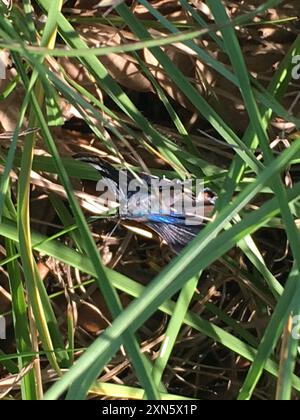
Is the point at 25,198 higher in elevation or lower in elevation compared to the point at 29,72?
lower

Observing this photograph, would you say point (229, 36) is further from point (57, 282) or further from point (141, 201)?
point (57, 282)

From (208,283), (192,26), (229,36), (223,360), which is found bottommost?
(223,360)

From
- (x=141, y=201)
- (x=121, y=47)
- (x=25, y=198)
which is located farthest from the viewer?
(x=141, y=201)

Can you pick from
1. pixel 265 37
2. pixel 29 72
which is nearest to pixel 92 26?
pixel 29 72

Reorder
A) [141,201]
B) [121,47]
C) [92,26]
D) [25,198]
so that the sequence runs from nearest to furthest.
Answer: [121,47]
[25,198]
[141,201]
[92,26]

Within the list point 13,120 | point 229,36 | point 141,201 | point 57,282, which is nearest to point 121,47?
point 229,36

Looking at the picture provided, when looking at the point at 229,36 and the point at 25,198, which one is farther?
the point at 25,198

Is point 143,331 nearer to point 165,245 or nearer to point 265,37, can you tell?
point 165,245
